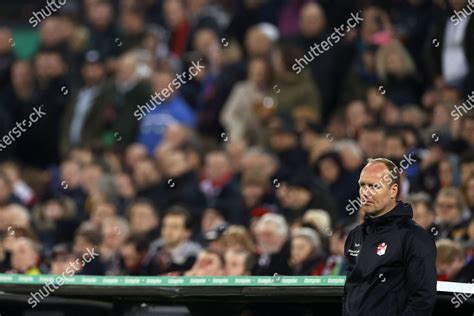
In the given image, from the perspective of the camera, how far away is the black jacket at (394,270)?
7.27 meters

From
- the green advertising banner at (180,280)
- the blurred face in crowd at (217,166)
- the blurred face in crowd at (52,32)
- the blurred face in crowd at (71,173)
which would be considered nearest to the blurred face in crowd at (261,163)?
the blurred face in crowd at (217,166)

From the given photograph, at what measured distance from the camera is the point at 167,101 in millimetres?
16984

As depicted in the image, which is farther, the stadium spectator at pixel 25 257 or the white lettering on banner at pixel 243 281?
the stadium spectator at pixel 25 257

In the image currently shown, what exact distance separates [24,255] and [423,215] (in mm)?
3721

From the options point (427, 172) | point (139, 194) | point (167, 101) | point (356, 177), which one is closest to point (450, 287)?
point (427, 172)

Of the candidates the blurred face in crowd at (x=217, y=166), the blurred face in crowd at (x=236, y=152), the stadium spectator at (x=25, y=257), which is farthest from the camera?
the blurred face in crowd at (x=236, y=152)

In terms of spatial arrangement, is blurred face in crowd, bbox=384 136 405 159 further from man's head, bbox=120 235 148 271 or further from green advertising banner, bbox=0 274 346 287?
green advertising banner, bbox=0 274 346 287

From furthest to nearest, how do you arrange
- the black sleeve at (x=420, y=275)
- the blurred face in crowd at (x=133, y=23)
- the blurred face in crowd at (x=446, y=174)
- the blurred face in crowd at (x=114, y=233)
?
the blurred face in crowd at (x=133, y=23)
the blurred face in crowd at (x=114, y=233)
the blurred face in crowd at (x=446, y=174)
the black sleeve at (x=420, y=275)

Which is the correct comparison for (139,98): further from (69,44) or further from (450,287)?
(450,287)

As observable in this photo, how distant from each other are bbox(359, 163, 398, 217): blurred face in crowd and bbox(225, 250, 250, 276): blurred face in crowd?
3.74 meters

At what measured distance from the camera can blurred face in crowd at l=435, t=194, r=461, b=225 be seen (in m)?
11.6
